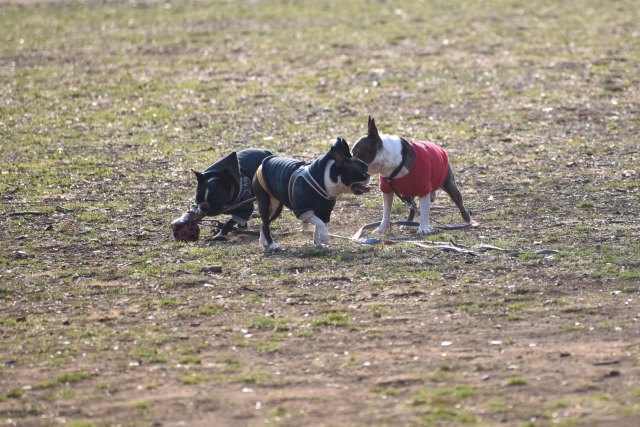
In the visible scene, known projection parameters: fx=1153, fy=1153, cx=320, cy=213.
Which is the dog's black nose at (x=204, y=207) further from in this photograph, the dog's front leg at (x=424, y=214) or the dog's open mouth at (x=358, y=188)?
the dog's front leg at (x=424, y=214)

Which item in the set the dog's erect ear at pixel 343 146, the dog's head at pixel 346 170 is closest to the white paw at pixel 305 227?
the dog's head at pixel 346 170

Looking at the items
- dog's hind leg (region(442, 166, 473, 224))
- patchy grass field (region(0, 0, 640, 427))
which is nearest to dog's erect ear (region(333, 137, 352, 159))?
patchy grass field (region(0, 0, 640, 427))

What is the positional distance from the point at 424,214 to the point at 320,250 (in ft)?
3.83

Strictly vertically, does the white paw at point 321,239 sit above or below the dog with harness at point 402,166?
below

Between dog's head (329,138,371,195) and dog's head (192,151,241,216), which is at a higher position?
dog's head (329,138,371,195)

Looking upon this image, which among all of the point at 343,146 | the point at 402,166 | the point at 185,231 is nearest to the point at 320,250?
the point at 343,146

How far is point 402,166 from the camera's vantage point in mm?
10359

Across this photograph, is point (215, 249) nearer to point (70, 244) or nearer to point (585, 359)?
point (70, 244)

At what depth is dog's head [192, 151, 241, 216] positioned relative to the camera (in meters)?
10.5

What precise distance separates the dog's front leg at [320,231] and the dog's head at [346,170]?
42 centimetres

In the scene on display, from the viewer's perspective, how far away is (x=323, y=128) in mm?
16375

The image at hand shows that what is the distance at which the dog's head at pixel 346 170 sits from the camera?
977 centimetres

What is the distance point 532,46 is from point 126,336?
614 inches

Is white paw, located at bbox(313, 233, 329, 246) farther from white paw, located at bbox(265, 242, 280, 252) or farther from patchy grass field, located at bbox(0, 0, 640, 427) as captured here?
white paw, located at bbox(265, 242, 280, 252)
